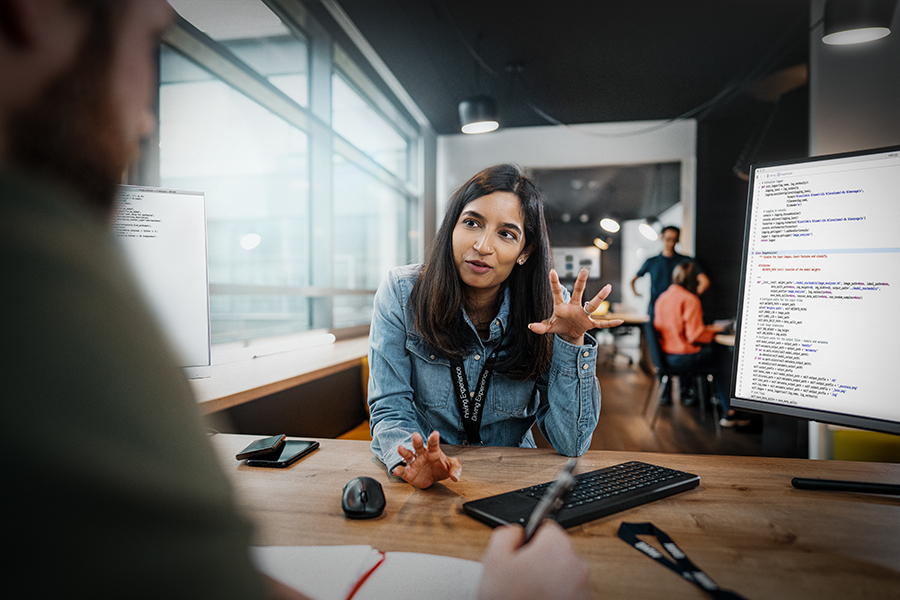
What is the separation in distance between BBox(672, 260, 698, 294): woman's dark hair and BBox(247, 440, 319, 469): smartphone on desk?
4.25m

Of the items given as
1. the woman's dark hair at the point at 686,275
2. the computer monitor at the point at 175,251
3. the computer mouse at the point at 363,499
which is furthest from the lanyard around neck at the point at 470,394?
the woman's dark hair at the point at 686,275

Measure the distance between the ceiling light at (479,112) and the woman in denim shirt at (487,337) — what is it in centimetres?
318

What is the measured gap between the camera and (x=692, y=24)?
12.1 ft

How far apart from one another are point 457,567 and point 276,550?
9.8 inches

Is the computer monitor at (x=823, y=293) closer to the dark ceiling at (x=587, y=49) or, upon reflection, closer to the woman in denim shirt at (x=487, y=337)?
the woman in denim shirt at (x=487, y=337)

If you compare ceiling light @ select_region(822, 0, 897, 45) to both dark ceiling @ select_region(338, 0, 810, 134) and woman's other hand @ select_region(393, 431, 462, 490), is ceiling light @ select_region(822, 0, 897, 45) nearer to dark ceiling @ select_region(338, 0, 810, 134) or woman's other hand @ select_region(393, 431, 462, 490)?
dark ceiling @ select_region(338, 0, 810, 134)

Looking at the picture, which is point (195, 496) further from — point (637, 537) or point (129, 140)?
point (637, 537)

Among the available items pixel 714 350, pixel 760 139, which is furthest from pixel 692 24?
pixel 714 350

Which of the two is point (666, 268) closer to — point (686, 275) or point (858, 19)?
point (686, 275)

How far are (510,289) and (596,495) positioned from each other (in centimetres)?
84

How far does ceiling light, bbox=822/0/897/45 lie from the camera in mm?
2363

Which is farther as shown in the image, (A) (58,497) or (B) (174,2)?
(B) (174,2)

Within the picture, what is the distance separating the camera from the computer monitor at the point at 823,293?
771mm

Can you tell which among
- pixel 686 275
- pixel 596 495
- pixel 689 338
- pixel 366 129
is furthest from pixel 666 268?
pixel 596 495
